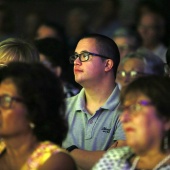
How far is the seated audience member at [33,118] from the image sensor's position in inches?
202

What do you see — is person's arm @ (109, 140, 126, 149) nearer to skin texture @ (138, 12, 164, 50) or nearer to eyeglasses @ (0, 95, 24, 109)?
eyeglasses @ (0, 95, 24, 109)

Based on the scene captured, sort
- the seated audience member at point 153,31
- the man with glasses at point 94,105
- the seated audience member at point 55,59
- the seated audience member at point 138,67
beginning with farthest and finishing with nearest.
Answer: the seated audience member at point 153,31 < the seated audience member at point 55,59 < the seated audience member at point 138,67 < the man with glasses at point 94,105

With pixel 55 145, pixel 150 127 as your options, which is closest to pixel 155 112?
pixel 150 127

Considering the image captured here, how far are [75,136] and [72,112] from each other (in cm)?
22

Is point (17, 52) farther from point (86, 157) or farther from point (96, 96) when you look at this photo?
point (86, 157)

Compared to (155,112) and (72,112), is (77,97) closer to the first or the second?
(72,112)

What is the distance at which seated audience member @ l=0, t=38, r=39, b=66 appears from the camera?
699 cm

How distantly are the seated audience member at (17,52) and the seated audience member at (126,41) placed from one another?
9.87 ft

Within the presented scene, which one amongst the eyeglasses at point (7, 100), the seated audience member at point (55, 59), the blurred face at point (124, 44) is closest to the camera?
the eyeglasses at point (7, 100)

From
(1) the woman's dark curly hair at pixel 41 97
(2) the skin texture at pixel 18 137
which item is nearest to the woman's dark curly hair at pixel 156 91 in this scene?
(1) the woman's dark curly hair at pixel 41 97

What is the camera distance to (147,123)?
5.03 meters

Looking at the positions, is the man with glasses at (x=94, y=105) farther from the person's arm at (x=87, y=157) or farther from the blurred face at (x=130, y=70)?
the blurred face at (x=130, y=70)

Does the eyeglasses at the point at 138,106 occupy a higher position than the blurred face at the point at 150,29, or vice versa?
the eyeglasses at the point at 138,106

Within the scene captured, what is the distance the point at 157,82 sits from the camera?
514cm
